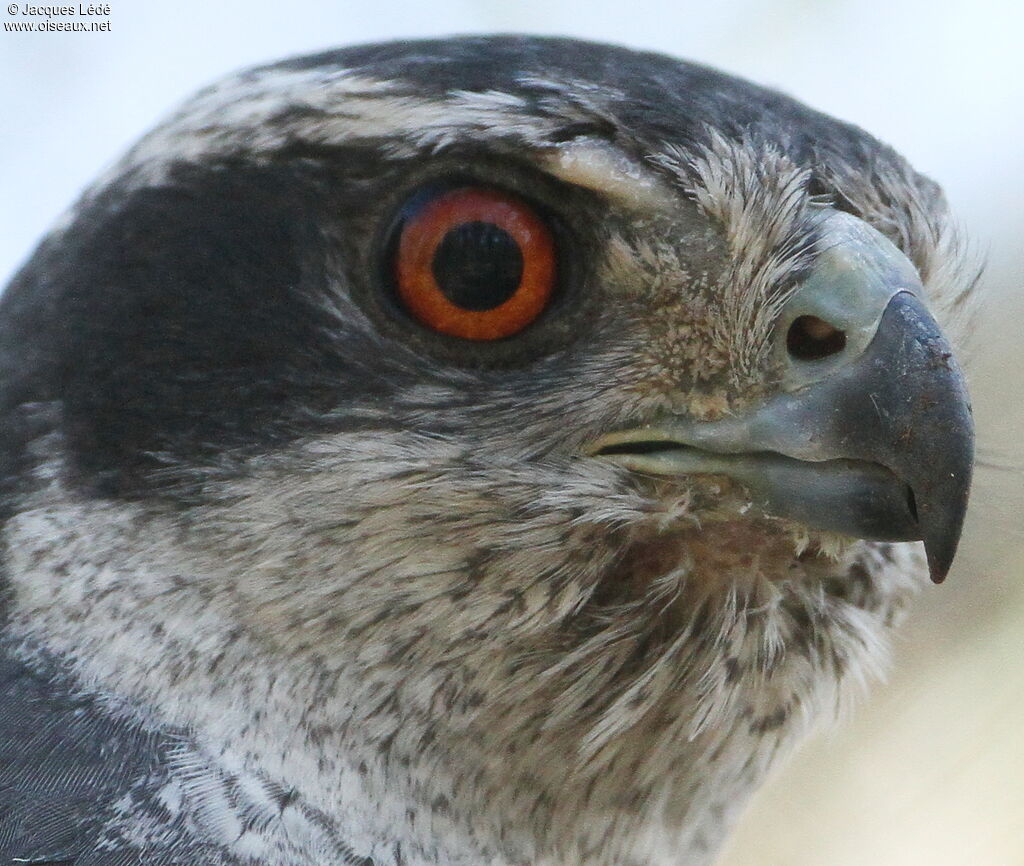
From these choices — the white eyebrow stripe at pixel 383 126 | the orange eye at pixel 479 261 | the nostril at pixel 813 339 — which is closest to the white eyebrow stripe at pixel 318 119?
the white eyebrow stripe at pixel 383 126

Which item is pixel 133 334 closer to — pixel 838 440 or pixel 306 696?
pixel 306 696

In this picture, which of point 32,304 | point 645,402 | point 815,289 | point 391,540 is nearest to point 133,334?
point 32,304

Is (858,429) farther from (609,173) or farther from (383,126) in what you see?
(383,126)

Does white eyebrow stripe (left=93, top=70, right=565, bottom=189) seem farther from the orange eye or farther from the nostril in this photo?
the nostril

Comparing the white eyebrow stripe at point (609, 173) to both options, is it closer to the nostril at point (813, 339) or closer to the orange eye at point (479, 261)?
the orange eye at point (479, 261)

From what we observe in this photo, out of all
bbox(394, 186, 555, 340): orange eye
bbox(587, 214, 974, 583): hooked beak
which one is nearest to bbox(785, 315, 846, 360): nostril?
bbox(587, 214, 974, 583): hooked beak

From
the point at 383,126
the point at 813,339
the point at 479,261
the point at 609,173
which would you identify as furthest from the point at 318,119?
the point at 813,339
